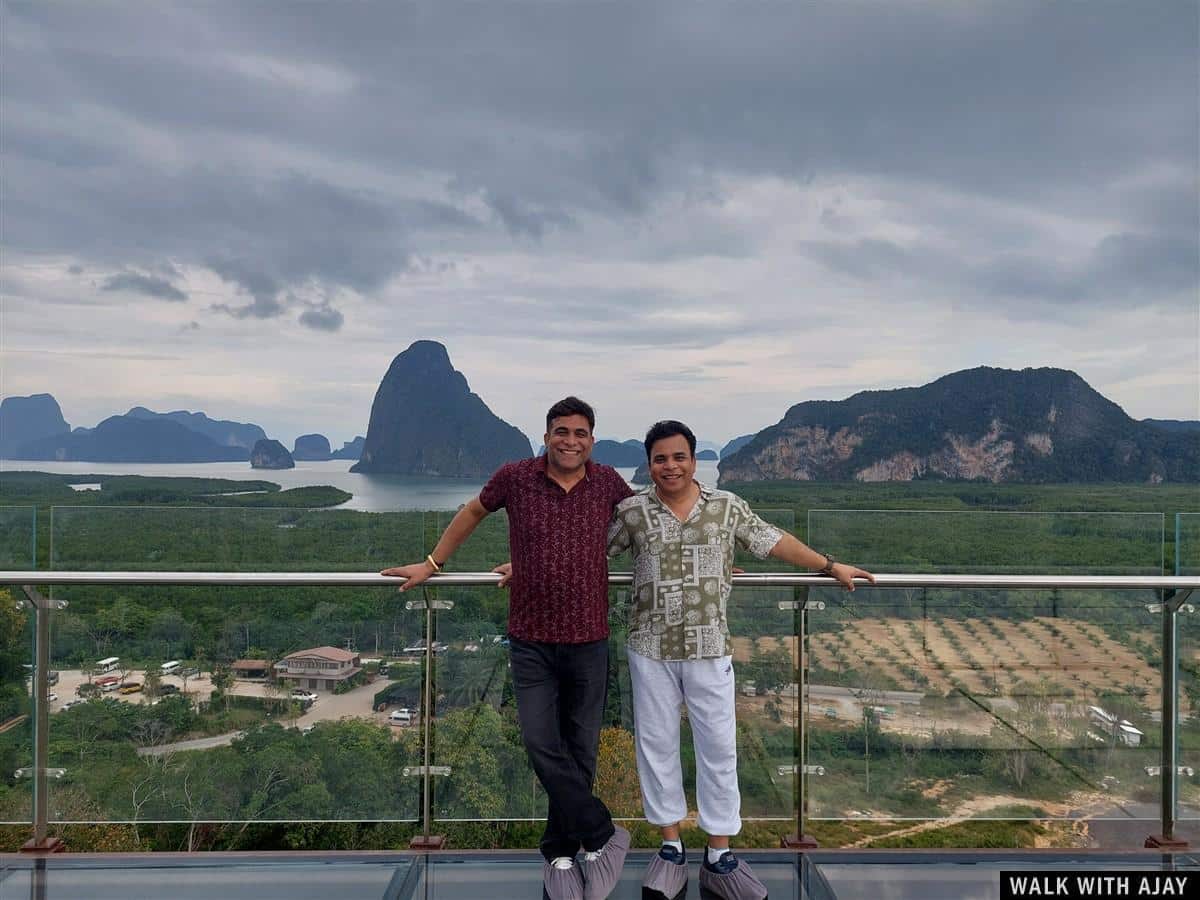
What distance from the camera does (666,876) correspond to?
2295 mm

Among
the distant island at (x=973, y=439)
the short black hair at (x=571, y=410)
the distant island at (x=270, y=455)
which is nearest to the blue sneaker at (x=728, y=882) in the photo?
the short black hair at (x=571, y=410)

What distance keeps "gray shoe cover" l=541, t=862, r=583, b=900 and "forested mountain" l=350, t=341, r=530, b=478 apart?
4189 inches

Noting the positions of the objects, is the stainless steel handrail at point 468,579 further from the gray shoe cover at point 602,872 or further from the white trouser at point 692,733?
the gray shoe cover at point 602,872

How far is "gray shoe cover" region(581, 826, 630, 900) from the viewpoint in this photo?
2256 mm

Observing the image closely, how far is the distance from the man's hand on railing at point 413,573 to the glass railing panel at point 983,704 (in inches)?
54.1

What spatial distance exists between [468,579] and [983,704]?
2.01 metres

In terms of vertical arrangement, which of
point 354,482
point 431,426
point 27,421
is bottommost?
point 354,482

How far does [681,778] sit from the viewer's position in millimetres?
2332

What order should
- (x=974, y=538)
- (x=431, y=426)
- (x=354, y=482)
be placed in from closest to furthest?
(x=974, y=538) → (x=354, y=482) → (x=431, y=426)

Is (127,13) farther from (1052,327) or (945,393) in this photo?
(1052,327)

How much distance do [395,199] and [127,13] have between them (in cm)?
3957

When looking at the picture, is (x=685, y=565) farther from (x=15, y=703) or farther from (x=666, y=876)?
(x=15, y=703)

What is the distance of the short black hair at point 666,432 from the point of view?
2205 millimetres

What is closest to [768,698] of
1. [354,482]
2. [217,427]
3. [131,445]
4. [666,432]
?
[666,432]
